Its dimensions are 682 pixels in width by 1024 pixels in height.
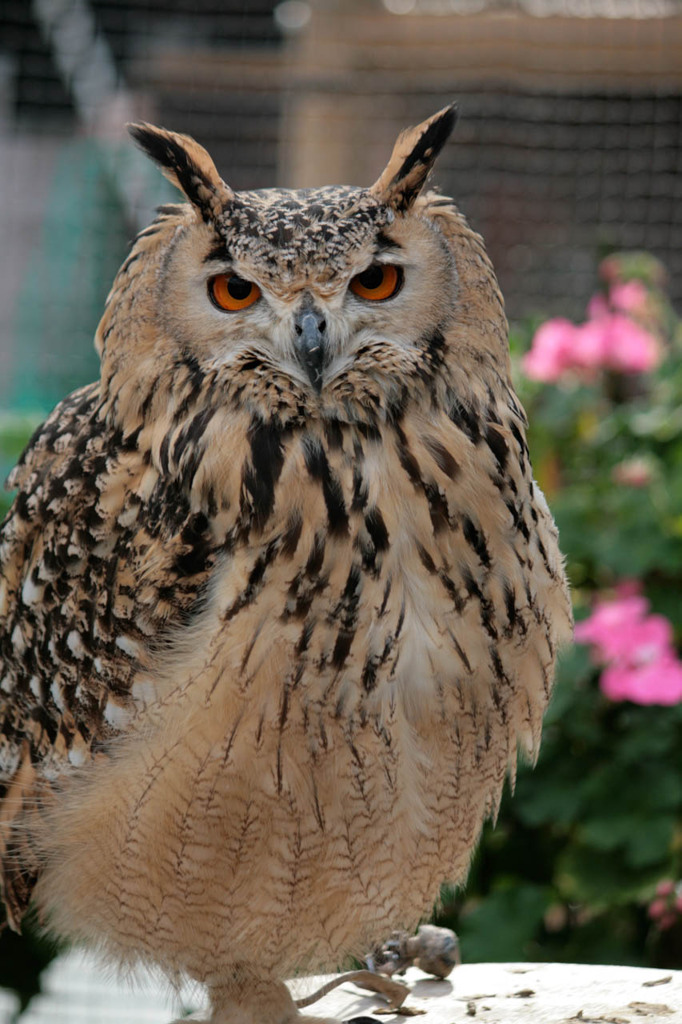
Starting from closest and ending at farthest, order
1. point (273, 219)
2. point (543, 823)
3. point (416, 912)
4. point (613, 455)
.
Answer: point (273, 219) < point (416, 912) < point (543, 823) < point (613, 455)

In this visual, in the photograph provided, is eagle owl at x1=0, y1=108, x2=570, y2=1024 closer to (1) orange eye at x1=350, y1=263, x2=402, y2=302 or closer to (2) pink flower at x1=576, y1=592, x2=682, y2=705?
(1) orange eye at x1=350, y1=263, x2=402, y2=302

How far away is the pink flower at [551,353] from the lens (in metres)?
3.38

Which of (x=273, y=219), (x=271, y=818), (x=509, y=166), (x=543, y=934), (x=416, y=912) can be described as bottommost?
(x=543, y=934)

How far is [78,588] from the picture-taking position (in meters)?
1.83

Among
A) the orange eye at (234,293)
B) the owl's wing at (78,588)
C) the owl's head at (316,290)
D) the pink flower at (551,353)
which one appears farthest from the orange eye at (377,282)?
the pink flower at (551,353)

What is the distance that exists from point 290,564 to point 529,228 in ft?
14.9

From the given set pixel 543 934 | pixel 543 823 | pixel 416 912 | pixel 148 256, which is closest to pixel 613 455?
pixel 543 823

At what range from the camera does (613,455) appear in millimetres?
3209

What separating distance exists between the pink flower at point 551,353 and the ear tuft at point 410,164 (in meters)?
1.69

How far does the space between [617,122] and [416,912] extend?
4409mm

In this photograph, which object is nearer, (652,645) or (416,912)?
(416,912)

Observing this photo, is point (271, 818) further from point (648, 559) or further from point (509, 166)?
point (509, 166)

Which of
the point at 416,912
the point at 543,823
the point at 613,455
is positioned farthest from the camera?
the point at 613,455

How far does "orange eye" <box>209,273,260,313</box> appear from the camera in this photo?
160 centimetres
